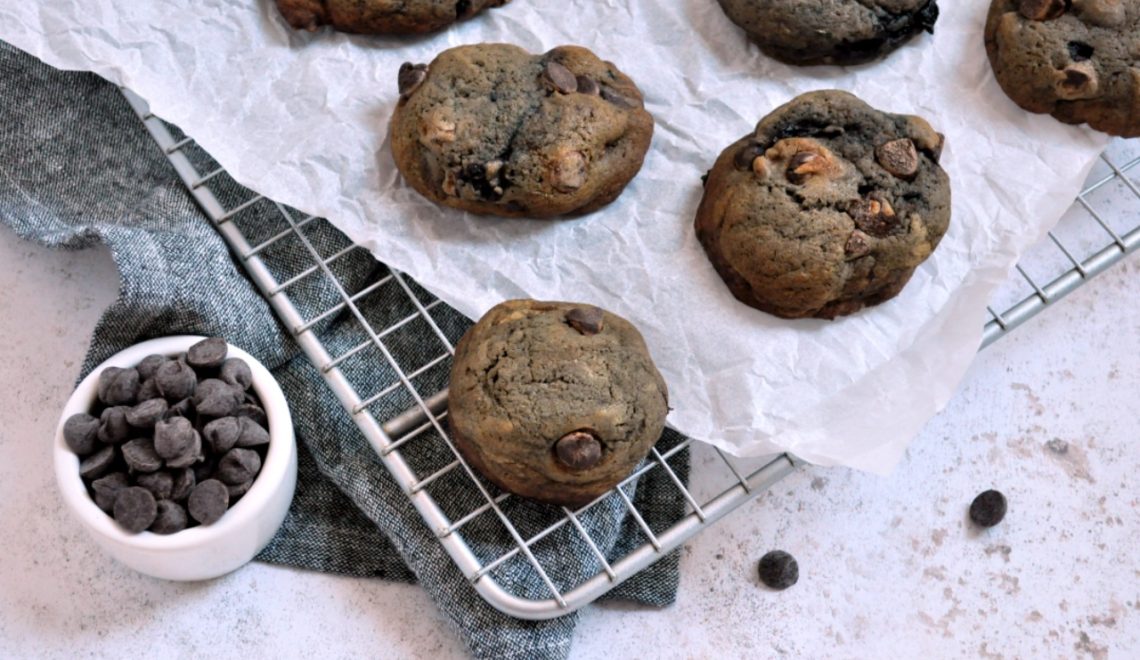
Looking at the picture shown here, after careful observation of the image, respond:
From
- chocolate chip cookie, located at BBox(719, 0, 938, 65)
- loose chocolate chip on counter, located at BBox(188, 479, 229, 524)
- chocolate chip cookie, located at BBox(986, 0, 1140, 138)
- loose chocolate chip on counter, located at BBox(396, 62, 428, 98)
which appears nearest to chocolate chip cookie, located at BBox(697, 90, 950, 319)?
chocolate chip cookie, located at BBox(719, 0, 938, 65)

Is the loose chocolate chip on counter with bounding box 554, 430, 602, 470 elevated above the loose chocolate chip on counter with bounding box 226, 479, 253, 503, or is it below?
above

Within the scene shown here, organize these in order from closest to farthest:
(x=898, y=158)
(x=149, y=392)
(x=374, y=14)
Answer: (x=149, y=392) < (x=898, y=158) < (x=374, y=14)

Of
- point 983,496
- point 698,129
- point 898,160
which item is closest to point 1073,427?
point 983,496

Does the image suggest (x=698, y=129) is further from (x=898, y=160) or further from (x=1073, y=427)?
(x=1073, y=427)

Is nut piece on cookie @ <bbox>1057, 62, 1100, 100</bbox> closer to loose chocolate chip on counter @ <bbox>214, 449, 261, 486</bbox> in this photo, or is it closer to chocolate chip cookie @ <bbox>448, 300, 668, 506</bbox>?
chocolate chip cookie @ <bbox>448, 300, 668, 506</bbox>

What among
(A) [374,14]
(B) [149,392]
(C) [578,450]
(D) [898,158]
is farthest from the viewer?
(A) [374,14]

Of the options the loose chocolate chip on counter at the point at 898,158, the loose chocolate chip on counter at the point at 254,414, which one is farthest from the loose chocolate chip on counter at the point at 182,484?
the loose chocolate chip on counter at the point at 898,158

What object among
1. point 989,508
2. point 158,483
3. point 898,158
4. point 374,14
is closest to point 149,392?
point 158,483

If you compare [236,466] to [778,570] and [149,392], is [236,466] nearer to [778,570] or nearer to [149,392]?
[149,392]
